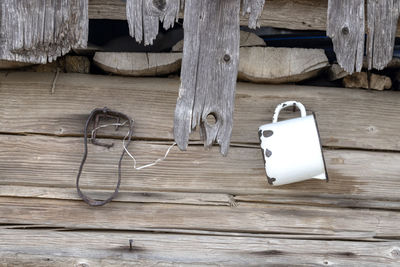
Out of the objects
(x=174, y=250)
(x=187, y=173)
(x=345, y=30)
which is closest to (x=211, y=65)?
(x=345, y=30)

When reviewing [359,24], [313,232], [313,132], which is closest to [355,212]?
[313,232]

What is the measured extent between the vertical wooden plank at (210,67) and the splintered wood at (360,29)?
1.13ft

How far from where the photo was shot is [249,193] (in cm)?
214

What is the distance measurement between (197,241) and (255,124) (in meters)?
0.54

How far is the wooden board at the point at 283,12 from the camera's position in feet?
6.81

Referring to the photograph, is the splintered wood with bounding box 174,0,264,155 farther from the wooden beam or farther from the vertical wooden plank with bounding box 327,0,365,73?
the wooden beam

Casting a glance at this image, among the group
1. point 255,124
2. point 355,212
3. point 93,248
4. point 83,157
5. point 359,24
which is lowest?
point 93,248

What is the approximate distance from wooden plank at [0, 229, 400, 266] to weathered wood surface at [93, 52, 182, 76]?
2.23 feet

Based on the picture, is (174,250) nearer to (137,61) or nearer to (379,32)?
(137,61)

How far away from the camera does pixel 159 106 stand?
2191 mm

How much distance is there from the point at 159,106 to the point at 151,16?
57 cm

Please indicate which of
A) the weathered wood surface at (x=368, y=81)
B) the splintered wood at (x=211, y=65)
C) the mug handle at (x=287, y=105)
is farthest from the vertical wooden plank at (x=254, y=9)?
the weathered wood surface at (x=368, y=81)

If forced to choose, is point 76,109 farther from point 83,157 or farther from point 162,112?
point 162,112

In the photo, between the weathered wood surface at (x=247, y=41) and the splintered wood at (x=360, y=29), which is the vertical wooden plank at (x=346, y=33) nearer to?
the splintered wood at (x=360, y=29)
